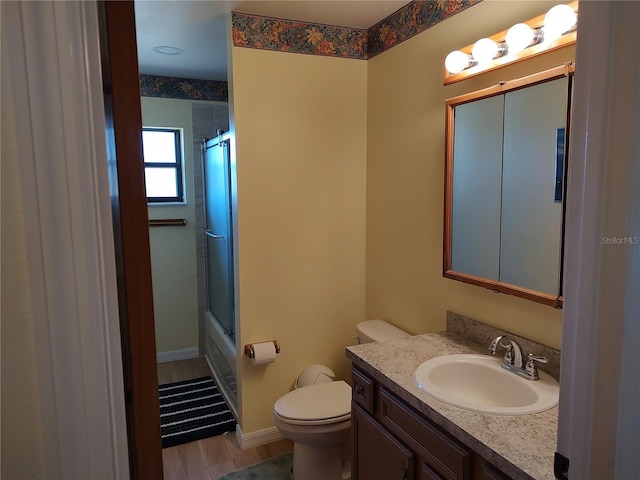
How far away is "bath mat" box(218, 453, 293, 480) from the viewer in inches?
92.7

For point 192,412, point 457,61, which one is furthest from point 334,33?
point 192,412

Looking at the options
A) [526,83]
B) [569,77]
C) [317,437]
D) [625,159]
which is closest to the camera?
[625,159]

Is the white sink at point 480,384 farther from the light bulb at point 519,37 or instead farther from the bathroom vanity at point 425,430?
the light bulb at point 519,37

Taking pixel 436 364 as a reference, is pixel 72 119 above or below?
above

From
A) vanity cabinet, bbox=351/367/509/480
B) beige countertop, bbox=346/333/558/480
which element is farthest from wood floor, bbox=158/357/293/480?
beige countertop, bbox=346/333/558/480

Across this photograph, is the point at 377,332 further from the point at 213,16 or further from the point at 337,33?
the point at 213,16

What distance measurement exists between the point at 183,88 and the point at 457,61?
2559mm

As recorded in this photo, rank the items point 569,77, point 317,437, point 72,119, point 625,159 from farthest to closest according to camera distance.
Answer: point 317,437 → point 569,77 → point 625,159 → point 72,119

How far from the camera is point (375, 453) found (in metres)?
1.75

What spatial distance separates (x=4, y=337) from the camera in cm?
50

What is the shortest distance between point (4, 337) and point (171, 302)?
11.4 feet

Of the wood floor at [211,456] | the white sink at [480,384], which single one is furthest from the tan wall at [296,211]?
the white sink at [480,384]

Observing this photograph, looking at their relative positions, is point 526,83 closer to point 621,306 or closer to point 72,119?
point 621,306

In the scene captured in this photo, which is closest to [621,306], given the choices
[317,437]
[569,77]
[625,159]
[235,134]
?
[625,159]
